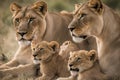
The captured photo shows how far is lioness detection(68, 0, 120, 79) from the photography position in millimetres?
9320

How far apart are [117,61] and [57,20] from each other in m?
1.58

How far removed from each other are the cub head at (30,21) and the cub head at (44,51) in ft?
1.41

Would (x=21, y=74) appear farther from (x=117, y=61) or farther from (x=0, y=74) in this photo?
(x=117, y=61)

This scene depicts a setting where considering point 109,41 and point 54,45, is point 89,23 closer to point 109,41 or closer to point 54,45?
point 109,41

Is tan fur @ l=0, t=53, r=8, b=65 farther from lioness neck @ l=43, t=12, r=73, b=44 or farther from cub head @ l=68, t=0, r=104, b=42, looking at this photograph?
cub head @ l=68, t=0, r=104, b=42

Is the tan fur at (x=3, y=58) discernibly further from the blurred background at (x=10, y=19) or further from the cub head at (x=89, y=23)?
the cub head at (x=89, y=23)

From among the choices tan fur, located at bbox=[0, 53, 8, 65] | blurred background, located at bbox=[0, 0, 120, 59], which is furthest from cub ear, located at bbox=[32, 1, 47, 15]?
blurred background, located at bbox=[0, 0, 120, 59]

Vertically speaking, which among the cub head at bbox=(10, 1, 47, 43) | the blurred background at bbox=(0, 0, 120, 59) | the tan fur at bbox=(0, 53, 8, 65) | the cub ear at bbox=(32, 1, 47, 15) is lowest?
→ the blurred background at bbox=(0, 0, 120, 59)

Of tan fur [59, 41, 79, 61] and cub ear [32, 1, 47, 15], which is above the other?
cub ear [32, 1, 47, 15]

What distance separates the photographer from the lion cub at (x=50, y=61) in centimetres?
947

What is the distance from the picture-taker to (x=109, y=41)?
30.9 ft

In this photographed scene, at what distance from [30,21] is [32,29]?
0.45 feet

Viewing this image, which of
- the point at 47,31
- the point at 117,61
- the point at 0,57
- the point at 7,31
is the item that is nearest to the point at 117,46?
the point at 117,61

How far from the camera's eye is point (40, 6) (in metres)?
10.3
